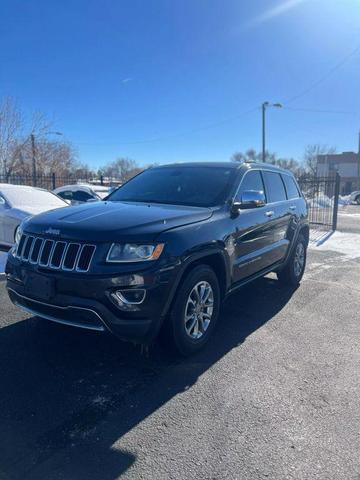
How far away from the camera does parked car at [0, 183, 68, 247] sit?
24.9 feet

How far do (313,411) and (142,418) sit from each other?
127 cm

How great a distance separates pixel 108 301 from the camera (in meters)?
3.02

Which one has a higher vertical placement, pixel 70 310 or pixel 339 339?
pixel 70 310

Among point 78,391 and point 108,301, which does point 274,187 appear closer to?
point 108,301

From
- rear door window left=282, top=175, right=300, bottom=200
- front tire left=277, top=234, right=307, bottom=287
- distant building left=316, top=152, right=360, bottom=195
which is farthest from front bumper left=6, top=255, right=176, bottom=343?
distant building left=316, top=152, right=360, bottom=195

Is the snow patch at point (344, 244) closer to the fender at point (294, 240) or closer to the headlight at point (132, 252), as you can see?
the fender at point (294, 240)

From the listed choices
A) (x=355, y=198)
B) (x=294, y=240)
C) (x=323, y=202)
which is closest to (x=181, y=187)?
(x=294, y=240)

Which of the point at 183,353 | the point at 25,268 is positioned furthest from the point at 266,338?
the point at 25,268

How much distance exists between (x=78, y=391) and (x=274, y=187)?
3827 millimetres

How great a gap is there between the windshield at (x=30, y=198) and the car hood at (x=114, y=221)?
15.2 ft

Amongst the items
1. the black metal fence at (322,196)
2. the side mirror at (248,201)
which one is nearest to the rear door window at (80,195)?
the black metal fence at (322,196)

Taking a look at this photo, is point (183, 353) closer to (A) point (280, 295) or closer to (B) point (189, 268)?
(B) point (189, 268)

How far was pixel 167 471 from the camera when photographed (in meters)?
2.26

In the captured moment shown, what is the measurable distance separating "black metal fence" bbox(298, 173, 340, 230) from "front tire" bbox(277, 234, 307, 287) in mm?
8132
